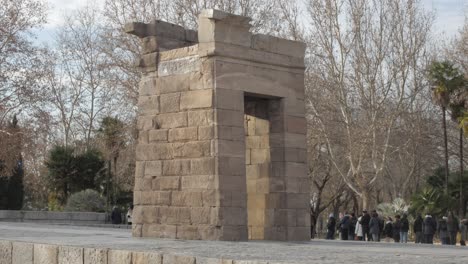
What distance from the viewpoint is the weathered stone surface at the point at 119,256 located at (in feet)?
27.9

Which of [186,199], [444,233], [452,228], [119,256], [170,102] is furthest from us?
[452,228]

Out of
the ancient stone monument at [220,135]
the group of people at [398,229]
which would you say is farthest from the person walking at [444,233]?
the ancient stone monument at [220,135]

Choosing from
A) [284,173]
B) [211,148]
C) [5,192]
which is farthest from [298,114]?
[5,192]

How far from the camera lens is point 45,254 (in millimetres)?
9867

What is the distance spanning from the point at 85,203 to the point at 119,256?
20660 mm

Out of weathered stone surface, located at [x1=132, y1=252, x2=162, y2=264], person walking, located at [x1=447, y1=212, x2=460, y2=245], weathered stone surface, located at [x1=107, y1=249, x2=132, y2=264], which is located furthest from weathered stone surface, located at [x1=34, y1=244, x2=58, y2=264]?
person walking, located at [x1=447, y1=212, x2=460, y2=245]

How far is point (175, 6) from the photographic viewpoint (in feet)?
108

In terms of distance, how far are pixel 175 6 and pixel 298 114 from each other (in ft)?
66.4

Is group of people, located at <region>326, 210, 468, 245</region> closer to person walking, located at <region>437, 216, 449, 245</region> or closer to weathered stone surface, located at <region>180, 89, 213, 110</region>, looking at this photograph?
person walking, located at <region>437, 216, 449, 245</region>

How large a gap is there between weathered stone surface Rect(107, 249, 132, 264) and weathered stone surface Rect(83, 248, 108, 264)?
0.31ft

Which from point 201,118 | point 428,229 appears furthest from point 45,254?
point 428,229

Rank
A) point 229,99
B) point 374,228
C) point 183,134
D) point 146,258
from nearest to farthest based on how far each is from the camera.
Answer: point 146,258
point 229,99
point 183,134
point 374,228

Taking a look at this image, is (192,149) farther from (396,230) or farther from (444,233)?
(396,230)

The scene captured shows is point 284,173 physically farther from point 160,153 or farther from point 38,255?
point 38,255
